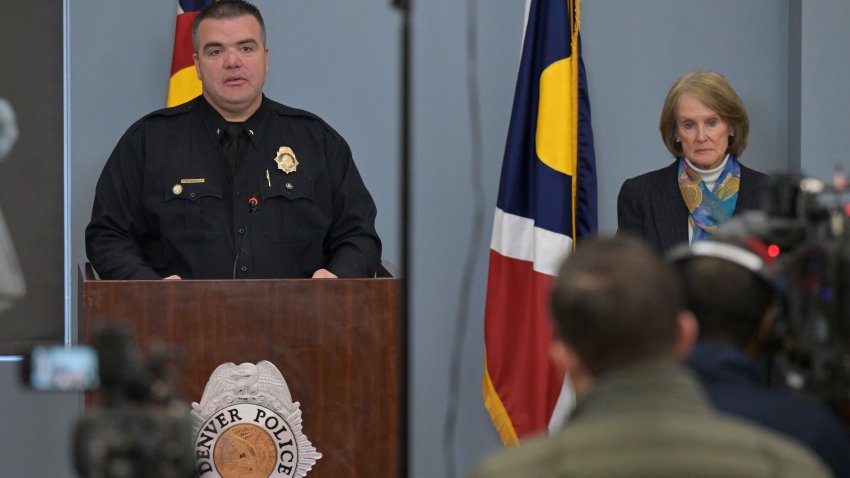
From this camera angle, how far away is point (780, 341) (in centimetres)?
210

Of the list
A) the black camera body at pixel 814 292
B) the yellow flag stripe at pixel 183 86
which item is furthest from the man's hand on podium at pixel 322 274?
the black camera body at pixel 814 292

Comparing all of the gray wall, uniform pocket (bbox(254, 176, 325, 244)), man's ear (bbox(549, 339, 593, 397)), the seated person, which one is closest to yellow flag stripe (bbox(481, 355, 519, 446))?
the gray wall

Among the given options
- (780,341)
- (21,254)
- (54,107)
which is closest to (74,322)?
(21,254)

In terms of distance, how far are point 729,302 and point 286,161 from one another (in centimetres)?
236

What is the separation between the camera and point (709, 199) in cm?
439

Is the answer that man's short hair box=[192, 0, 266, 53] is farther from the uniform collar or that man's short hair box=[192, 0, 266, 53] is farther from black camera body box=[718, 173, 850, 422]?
black camera body box=[718, 173, 850, 422]

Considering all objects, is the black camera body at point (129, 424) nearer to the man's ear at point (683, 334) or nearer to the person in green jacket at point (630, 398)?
the person in green jacket at point (630, 398)

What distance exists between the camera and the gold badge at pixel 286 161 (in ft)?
14.0

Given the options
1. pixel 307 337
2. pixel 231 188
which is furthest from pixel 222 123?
pixel 307 337

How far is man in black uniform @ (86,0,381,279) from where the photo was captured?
415 centimetres

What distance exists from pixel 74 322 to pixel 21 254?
1.10ft

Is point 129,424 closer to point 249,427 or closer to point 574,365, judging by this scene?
point 574,365

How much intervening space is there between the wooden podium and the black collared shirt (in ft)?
1.41

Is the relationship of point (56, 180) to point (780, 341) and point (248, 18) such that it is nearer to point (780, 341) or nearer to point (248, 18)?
point (248, 18)
